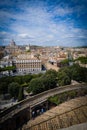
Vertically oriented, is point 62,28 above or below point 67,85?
above

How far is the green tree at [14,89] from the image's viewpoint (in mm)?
2246

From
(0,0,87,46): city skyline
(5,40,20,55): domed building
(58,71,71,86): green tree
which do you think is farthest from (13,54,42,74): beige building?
(58,71,71,86): green tree

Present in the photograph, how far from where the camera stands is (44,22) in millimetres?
2342

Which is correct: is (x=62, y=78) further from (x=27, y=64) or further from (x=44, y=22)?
(x=44, y=22)

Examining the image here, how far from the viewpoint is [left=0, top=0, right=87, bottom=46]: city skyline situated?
2.03 m

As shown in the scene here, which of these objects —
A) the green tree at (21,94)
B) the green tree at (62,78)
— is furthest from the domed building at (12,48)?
the green tree at (62,78)

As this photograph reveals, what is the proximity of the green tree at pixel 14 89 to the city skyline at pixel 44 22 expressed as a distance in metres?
0.62

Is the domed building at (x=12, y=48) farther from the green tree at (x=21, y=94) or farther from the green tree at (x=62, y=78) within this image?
the green tree at (x=62, y=78)

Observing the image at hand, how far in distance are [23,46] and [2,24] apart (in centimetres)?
45

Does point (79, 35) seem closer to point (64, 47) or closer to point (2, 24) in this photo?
point (64, 47)

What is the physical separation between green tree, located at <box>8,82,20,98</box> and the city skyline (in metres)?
0.62

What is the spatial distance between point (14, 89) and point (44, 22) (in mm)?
1126

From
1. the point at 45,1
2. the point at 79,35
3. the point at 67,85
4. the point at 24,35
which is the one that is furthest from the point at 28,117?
the point at 45,1

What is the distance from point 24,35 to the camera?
2.23m
